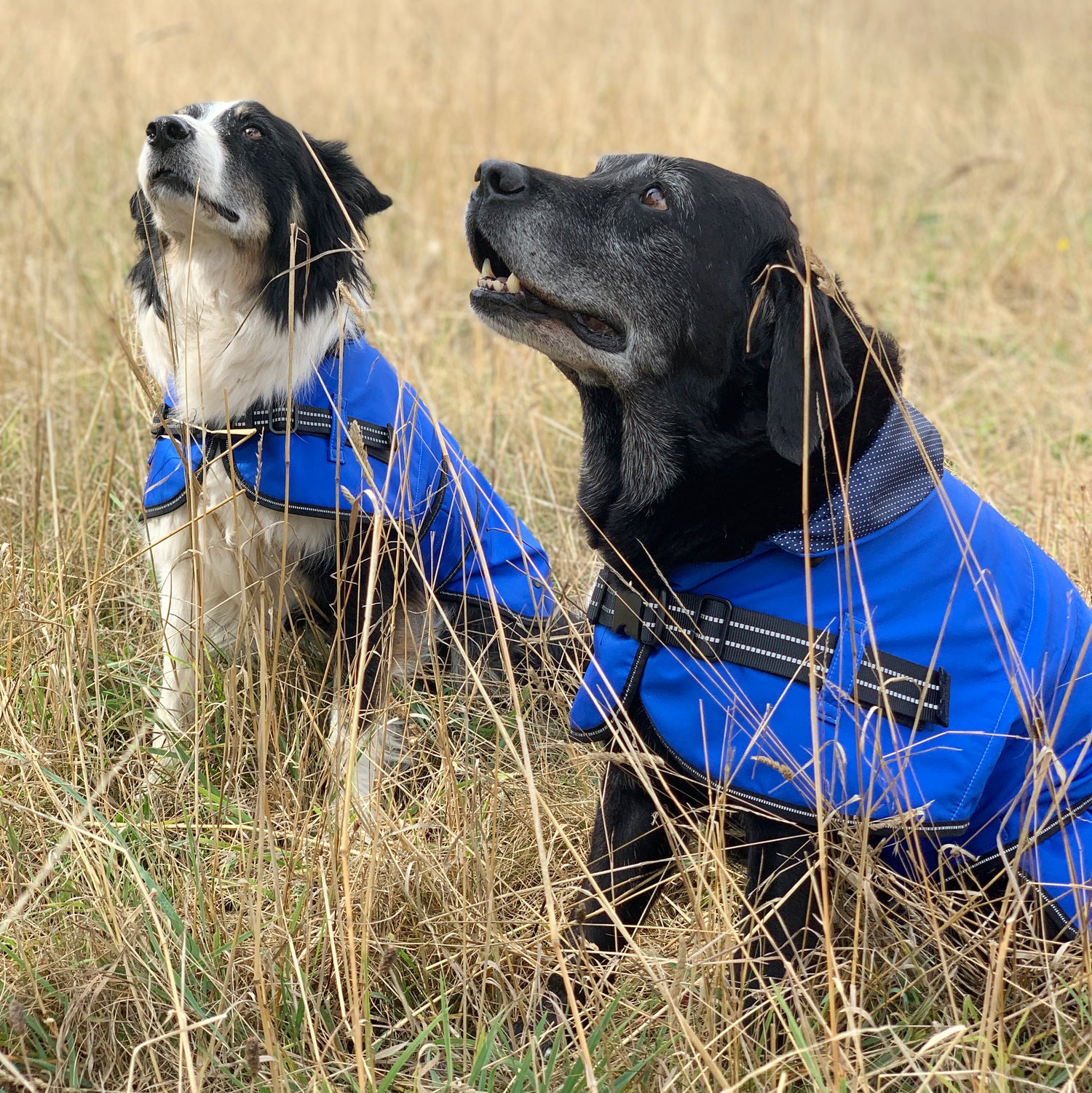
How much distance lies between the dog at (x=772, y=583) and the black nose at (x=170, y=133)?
1.05 meters

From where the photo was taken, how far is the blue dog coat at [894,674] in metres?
1.92

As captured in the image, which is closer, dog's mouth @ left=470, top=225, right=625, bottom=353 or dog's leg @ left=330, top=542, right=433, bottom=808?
dog's mouth @ left=470, top=225, right=625, bottom=353

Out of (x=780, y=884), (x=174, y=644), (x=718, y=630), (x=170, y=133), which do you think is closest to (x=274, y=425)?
(x=174, y=644)

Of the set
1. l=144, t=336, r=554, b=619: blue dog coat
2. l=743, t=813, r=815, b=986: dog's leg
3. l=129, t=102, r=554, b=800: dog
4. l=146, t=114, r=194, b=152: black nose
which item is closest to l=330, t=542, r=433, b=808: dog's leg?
l=129, t=102, r=554, b=800: dog

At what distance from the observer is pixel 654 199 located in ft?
7.24

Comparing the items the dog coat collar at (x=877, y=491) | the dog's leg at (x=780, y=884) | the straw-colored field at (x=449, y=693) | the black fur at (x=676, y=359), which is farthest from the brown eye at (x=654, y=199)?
the dog's leg at (x=780, y=884)

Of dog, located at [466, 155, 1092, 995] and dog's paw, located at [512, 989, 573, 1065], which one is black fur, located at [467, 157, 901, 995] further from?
dog's paw, located at [512, 989, 573, 1065]

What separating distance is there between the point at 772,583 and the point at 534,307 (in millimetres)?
711

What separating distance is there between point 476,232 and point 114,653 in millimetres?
1450

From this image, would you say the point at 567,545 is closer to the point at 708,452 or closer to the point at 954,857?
the point at 708,452

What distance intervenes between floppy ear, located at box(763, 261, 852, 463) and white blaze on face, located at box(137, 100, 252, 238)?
1.59 meters

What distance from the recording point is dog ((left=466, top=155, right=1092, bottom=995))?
1934 mm

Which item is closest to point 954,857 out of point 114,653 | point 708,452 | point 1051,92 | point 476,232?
point 708,452

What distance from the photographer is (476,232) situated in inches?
87.7
